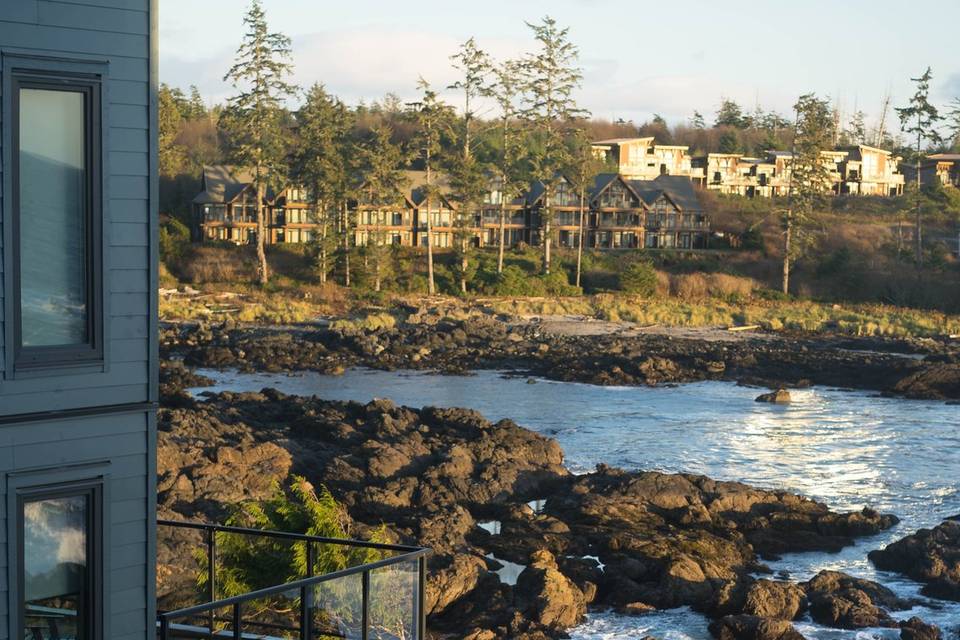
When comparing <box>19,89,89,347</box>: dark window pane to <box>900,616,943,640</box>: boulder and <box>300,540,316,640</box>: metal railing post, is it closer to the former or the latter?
<box>300,540,316,640</box>: metal railing post

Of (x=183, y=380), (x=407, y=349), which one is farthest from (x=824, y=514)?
(x=407, y=349)

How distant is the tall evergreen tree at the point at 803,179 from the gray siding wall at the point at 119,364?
2403 inches

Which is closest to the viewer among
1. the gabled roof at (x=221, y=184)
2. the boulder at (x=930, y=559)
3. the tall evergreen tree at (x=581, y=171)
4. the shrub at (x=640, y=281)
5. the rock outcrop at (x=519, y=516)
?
the rock outcrop at (x=519, y=516)

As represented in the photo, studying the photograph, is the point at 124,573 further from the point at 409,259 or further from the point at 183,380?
the point at 409,259

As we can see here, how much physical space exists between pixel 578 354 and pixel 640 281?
1753 cm

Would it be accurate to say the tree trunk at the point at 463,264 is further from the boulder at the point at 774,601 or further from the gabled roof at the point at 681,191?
the boulder at the point at 774,601

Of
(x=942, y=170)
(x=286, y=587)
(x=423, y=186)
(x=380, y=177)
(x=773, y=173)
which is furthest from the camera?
(x=942, y=170)

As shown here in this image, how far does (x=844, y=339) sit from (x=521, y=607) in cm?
4009

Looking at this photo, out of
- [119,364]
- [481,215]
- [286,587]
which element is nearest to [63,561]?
[119,364]

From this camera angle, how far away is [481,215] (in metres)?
73.1

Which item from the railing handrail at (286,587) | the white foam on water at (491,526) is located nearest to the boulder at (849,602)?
the white foam on water at (491,526)

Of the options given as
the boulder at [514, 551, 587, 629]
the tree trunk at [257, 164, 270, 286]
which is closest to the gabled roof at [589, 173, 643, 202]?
the tree trunk at [257, 164, 270, 286]

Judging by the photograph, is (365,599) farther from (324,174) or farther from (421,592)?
(324,174)

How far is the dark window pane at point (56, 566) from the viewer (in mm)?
6188
